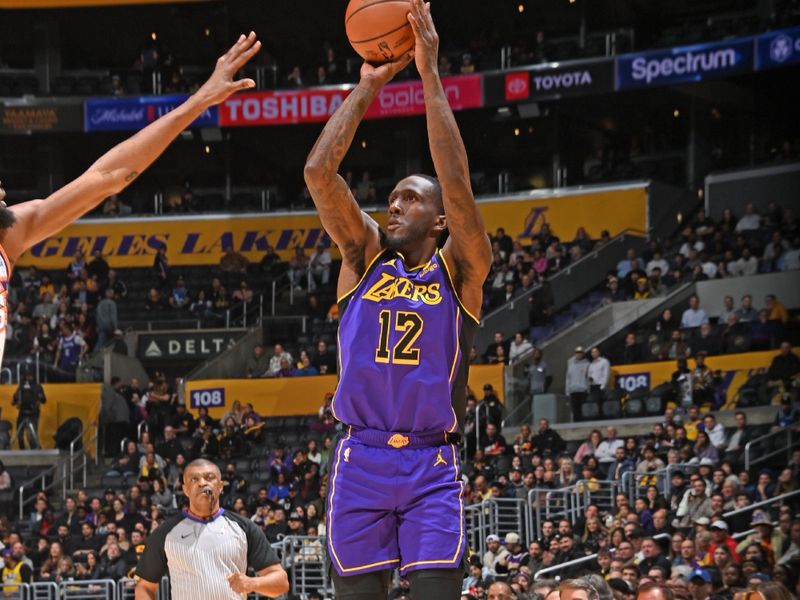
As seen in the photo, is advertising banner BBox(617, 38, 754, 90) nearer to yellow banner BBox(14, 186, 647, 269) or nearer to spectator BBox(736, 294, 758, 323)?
yellow banner BBox(14, 186, 647, 269)

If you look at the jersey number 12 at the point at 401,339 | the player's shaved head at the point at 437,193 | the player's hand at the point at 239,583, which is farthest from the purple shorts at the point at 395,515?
the player's hand at the point at 239,583

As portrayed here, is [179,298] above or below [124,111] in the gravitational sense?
below

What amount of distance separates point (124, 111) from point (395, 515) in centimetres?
2944

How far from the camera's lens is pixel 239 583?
7809mm

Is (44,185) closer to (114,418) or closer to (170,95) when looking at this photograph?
→ (170,95)

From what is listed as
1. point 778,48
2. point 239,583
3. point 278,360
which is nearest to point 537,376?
point 278,360

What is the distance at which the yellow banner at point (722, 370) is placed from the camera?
2247 cm

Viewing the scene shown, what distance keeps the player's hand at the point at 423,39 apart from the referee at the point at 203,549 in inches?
127

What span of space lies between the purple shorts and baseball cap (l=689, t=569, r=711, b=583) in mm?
7566

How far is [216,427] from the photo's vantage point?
25.3 meters

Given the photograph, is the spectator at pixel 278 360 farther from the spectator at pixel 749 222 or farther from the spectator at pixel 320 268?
the spectator at pixel 749 222

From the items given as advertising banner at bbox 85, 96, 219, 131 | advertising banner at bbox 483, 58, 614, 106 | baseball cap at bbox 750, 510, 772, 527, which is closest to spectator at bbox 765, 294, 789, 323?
baseball cap at bbox 750, 510, 772, 527

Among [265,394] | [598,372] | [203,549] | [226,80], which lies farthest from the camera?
[265,394]

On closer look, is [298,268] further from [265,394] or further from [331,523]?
[331,523]
